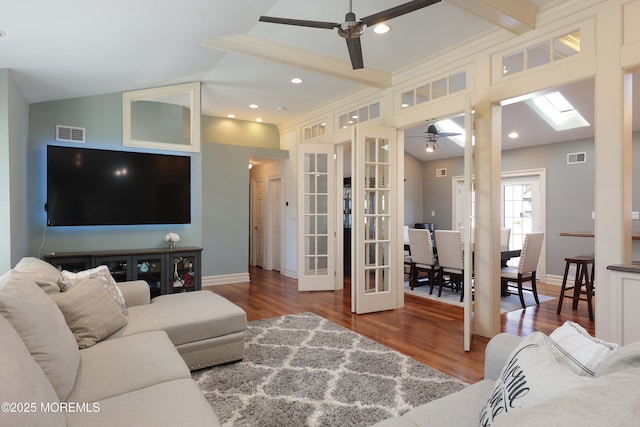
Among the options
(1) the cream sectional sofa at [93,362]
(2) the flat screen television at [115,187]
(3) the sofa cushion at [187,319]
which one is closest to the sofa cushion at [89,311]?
(1) the cream sectional sofa at [93,362]

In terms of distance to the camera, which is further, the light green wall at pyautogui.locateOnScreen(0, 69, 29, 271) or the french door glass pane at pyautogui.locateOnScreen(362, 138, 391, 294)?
the french door glass pane at pyautogui.locateOnScreen(362, 138, 391, 294)

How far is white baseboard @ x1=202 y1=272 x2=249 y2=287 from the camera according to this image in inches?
235

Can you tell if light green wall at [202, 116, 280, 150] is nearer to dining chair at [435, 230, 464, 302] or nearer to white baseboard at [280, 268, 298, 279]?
white baseboard at [280, 268, 298, 279]

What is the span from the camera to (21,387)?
41.1 inches

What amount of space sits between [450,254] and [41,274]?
15.3ft

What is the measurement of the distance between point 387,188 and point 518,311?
2243 millimetres

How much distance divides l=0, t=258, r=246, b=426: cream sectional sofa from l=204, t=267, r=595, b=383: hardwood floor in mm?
1748

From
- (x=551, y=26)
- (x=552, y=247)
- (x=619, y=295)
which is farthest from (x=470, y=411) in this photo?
(x=552, y=247)

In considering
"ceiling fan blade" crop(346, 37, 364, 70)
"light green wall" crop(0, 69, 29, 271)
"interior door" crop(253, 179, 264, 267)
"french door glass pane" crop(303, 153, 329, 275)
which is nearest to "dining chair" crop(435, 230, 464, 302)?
"french door glass pane" crop(303, 153, 329, 275)

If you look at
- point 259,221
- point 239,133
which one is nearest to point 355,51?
point 239,133

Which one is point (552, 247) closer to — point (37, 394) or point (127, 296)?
point (127, 296)

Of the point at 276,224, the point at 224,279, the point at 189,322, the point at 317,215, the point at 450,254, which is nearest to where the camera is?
A: the point at 189,322

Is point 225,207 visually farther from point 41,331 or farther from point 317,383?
point 41,331

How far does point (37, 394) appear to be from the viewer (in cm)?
112
